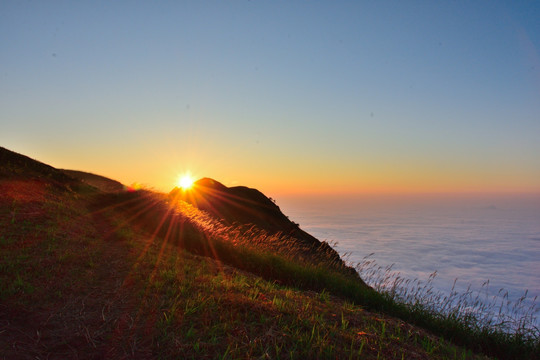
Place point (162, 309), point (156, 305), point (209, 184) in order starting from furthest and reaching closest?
point (209, 184), point (156, 305), point (162, 309)

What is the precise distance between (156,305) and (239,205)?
1712 cm

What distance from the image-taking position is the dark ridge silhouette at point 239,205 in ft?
66.6

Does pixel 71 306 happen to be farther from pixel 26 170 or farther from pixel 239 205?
pixel 239 205

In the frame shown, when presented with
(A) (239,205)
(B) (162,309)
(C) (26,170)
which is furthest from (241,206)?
(B) (162,309)

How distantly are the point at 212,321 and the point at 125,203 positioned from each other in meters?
11.4

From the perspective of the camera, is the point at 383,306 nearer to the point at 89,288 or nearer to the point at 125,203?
the point at 89,288

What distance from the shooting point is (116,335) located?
3805mm

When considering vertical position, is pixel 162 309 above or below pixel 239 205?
below

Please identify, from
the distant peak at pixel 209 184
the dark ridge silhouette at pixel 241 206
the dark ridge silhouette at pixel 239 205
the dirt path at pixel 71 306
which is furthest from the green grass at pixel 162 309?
the distant peak at pixel 209 184

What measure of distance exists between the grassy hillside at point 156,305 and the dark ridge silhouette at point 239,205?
419 inches

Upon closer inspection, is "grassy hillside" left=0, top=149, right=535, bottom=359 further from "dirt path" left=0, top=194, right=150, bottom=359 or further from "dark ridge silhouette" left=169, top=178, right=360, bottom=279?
"dark ridge silhouette" left=169, top=178, right=360, bottom=279

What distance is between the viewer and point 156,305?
4.61 meters

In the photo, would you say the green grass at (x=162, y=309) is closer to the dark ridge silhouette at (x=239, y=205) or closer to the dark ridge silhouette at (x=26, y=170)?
the dark ridge silhouette at (x=26, y=170)

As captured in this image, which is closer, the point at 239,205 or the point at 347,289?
the point at 347,289
